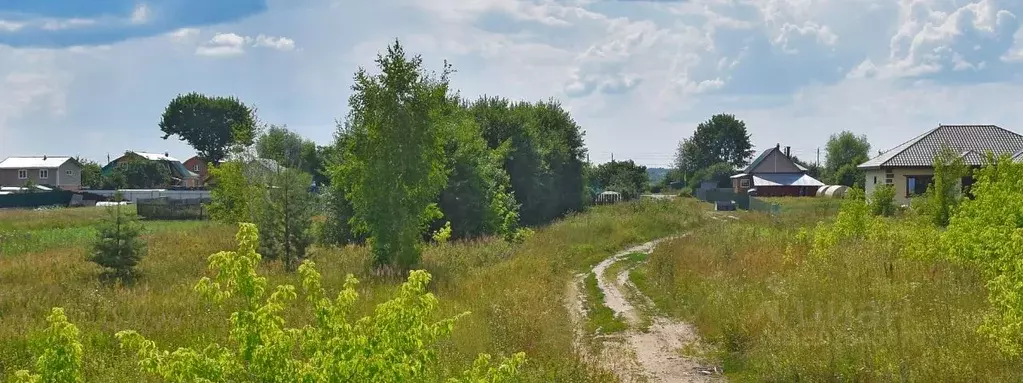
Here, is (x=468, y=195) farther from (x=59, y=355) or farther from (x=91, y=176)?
(x=91, y=176)

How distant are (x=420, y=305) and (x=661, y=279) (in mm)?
12096

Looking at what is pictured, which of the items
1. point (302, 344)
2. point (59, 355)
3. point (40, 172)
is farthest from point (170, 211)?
point (40, 172)

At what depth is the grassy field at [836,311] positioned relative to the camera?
8203 mm

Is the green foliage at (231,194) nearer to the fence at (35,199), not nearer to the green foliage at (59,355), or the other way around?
the green foliage at (59,355)

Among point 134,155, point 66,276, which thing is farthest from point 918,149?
point 134,155

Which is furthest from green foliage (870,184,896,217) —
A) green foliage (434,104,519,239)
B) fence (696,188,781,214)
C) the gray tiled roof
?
green foliage (434,104,519,239)

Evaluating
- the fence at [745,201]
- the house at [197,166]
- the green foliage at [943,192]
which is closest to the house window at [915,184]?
the fence at [745,201]

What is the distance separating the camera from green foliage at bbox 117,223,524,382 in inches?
171

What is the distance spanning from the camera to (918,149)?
43781 mm

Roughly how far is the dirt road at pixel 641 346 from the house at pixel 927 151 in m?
34.1

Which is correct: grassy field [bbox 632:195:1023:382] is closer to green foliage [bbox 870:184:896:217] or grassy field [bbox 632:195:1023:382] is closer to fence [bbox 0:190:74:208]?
green foliage [bbox 870:184:896:217]

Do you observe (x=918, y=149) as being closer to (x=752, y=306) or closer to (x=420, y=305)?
(x=752, y=306)

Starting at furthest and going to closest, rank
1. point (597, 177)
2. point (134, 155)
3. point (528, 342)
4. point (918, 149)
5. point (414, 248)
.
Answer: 1. point (134, 155)
2. point (597, 177)
3. point (918, 149)
4. point (414, 248)
5. point (528, 342)

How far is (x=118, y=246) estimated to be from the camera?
15938mm
